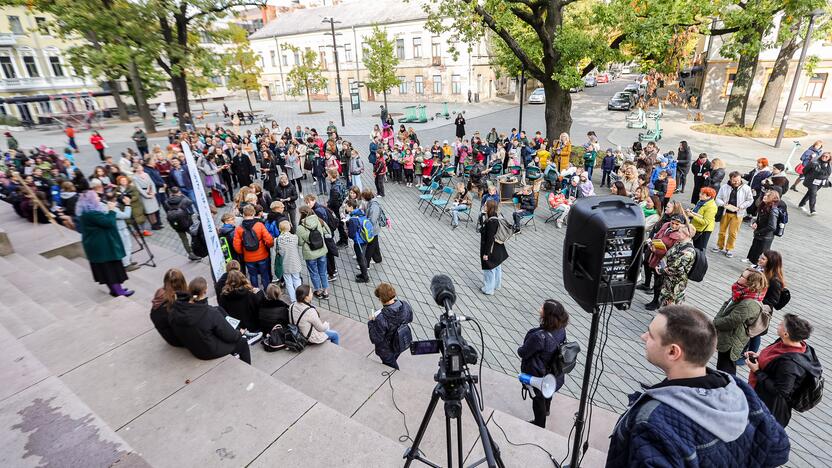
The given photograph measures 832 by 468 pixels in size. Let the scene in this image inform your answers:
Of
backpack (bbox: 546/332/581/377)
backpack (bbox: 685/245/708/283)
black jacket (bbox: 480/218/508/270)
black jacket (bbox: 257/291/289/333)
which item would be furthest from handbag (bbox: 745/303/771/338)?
black jacket (bbox: 257/291/289/333)

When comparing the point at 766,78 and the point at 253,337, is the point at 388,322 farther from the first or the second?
the point at 766,78

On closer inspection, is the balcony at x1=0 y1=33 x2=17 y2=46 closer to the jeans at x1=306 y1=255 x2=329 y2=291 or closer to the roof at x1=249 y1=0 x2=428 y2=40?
the roof at x1=249 y1=0 x2=428 y2=40

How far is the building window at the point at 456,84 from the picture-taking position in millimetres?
40469

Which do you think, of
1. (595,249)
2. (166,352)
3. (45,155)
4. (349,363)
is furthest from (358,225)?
(45,155)

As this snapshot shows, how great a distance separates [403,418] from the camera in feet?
13.8

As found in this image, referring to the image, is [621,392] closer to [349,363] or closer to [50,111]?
[349,363]

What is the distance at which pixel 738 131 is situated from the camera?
21422mm

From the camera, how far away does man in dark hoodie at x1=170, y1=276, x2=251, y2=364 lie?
435cm

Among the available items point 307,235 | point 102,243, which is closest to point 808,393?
point 307,235

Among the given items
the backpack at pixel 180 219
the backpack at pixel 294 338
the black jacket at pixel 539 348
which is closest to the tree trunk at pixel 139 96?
the backpack at pixel 180 219

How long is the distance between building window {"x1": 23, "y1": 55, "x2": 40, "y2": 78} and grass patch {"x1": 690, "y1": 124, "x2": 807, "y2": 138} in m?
58.4

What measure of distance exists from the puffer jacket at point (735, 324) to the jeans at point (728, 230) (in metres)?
5.00

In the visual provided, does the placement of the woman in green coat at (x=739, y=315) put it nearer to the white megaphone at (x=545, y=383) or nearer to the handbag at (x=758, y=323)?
the handbag at (x=758, y=323)

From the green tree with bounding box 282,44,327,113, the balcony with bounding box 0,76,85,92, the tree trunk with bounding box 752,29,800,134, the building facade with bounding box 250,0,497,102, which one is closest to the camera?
the tree trunk with bounding box 752,29,800,134
